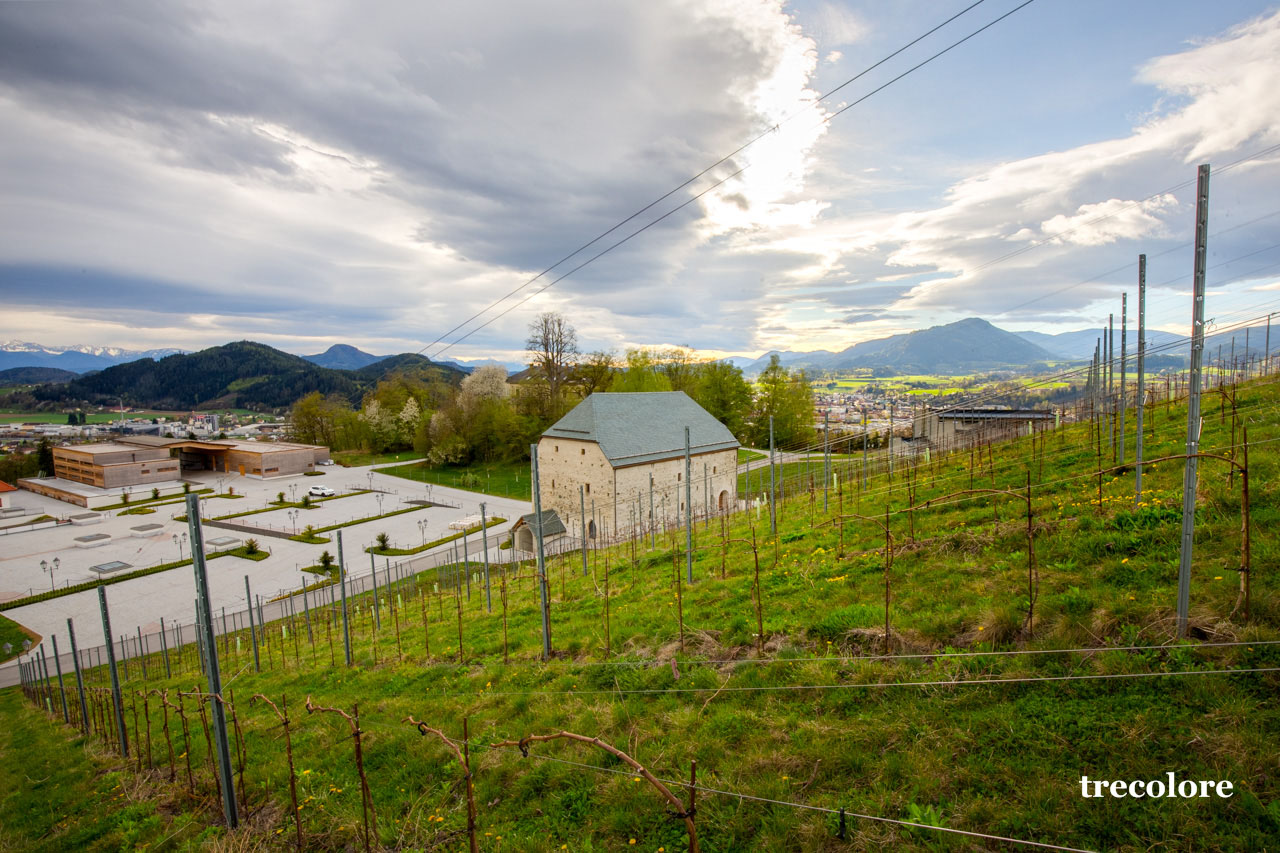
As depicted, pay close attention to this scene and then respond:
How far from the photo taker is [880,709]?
3.88 m

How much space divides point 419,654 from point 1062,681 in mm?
8984

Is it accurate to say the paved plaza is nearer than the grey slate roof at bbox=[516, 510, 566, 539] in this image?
Yes

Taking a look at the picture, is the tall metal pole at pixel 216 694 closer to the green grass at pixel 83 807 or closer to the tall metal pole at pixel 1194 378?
the green grass at pixel 83 807

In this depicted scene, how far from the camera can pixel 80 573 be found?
27.2m

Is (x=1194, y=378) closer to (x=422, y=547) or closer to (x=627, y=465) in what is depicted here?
(x=627, y=465)

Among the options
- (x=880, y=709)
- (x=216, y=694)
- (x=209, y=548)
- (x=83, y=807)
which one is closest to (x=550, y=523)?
(x=83, y=807)

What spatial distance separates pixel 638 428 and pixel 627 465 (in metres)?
3.00

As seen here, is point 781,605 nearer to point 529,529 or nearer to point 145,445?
point 529,529

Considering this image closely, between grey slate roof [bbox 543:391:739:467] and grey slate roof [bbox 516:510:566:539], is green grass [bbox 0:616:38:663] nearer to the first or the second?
grey slate roof [bbox 516:510:566:539]

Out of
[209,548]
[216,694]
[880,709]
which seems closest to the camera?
[880,709]

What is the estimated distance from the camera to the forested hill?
142375 millimetres

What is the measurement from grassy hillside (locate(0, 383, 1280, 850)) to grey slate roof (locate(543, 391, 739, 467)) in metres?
17.4

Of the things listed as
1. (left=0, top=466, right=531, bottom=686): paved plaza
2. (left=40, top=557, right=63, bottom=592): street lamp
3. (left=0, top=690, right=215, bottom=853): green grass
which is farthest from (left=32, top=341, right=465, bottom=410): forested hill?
(left=0, top=690, right=215, bottom=853): green grass

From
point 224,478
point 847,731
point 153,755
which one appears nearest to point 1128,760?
point 847,731
